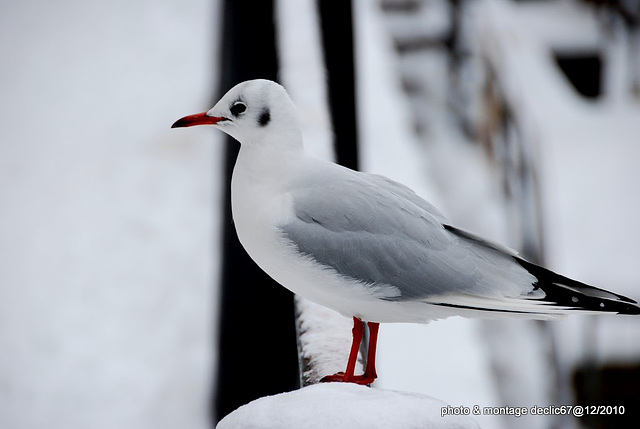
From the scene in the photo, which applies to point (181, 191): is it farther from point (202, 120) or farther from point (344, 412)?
point (344, 412)

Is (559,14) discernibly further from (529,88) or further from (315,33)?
(315,33)

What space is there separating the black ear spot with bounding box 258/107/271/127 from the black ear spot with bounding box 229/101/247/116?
2 cm

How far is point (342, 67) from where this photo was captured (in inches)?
76.4

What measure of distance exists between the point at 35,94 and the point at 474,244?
397 cm

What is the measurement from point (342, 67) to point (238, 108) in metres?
0.85

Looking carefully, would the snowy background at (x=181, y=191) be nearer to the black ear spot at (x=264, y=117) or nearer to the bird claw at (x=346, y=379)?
the black ear spot at (x=264, y=117)

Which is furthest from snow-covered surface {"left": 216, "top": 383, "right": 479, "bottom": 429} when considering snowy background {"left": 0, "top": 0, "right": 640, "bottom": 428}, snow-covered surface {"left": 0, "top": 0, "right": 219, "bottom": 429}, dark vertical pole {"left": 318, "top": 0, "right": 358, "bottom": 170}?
snow-covered surface {"left": 0, "top": 0, "right": 219, "bottom": 429}

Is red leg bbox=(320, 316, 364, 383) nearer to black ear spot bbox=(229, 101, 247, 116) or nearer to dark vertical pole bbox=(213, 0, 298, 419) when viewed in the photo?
black ear spot bbox=(229, 101, 247, 116)

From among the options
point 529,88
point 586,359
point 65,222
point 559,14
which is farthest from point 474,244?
point 559,14

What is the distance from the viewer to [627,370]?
3289mm

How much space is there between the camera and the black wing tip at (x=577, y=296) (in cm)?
105

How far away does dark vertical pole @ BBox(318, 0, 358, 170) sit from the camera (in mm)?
1919

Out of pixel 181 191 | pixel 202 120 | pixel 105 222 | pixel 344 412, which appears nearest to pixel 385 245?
pixel 202 120

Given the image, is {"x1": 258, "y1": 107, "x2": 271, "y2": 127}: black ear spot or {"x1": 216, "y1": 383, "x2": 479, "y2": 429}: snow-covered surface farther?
{"x1": 258, "y1": 107, "x2": 271, "y2": 127}: black ear spot
